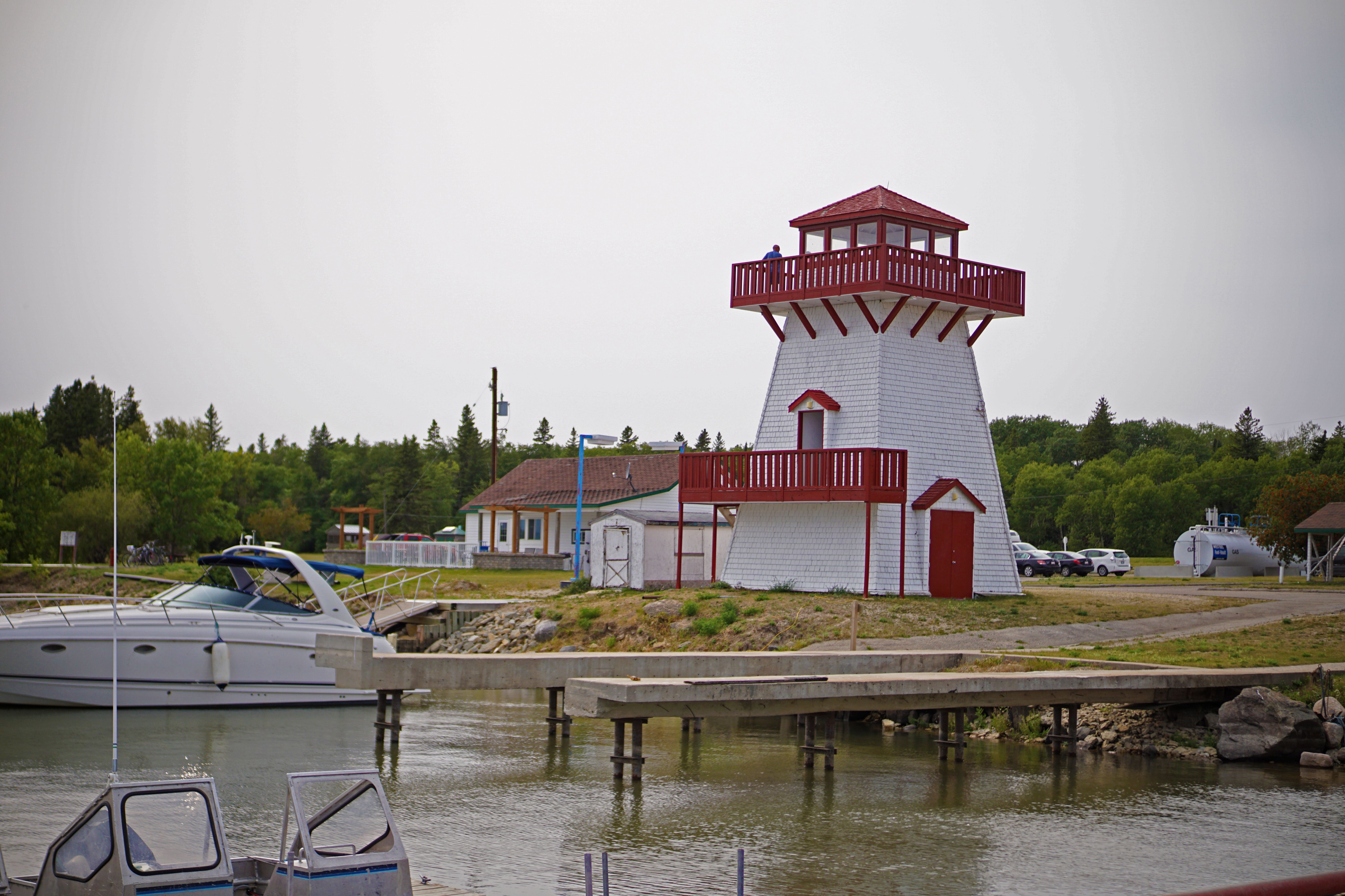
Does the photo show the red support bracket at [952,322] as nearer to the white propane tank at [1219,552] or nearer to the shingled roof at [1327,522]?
the shingled roof at [1327,522]

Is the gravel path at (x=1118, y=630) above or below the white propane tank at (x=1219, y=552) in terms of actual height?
below

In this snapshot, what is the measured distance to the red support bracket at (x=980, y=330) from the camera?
112ft

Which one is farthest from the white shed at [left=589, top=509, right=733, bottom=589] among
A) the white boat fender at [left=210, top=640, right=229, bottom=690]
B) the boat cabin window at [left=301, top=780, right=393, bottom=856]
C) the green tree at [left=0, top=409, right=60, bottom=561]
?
the boat cabin window at [left=301, top=780, right=393, bottom=856]

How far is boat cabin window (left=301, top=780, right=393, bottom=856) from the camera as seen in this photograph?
346 inches

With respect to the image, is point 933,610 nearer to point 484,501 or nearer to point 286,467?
point 484,501

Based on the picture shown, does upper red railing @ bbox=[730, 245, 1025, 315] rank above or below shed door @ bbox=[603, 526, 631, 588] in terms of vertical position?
above

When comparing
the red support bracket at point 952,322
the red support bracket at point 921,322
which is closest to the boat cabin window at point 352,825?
the red support bracket at point 921,322

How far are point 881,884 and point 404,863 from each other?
554 cm

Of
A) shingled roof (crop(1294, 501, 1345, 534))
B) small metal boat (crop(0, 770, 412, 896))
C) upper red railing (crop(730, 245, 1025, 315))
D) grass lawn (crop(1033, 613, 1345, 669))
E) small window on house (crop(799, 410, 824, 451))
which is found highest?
upper red railing (crop(730, 245, 1025, 315))

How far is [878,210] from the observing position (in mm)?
32281

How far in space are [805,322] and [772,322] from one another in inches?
41.1

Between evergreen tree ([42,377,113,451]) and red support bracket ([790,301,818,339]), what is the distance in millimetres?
64114

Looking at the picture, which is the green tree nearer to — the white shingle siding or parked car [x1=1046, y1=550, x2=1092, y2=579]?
the white shingle siding

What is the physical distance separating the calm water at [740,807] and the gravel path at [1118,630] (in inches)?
124
